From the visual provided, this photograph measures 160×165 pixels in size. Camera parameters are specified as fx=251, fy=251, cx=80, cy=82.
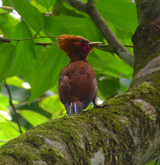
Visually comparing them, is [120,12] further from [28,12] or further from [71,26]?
[28,12]

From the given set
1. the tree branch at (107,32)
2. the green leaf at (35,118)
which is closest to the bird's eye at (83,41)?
the tree branch at (107,32)

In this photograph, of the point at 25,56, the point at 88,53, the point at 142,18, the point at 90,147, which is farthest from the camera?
the point at 88,53

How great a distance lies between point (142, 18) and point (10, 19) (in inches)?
68.2

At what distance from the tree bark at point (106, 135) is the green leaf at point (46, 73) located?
2.97 feet

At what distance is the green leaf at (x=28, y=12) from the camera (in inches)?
80.2

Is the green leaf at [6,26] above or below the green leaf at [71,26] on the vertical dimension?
Answer: below

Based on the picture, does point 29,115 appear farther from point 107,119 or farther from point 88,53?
point 107,119

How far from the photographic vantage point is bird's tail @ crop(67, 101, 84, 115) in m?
1.86

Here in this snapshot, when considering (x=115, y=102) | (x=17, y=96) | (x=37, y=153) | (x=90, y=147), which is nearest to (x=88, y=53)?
(x=115, y=102)

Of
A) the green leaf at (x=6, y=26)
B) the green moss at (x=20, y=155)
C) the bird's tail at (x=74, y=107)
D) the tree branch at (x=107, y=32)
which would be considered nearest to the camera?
the green moss at (x=20, y=155)

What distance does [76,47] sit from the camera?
9.60ft

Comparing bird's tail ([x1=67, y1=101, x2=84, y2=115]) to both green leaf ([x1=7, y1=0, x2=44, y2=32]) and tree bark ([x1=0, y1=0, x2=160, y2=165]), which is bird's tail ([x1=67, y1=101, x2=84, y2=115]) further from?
green leaf ([x1=7, y1=0, x2=44, y2=32])

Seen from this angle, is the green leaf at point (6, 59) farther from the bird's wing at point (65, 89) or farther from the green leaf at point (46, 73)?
the bird's wing at point (65, 89)

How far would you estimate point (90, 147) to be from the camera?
1.18 metres
